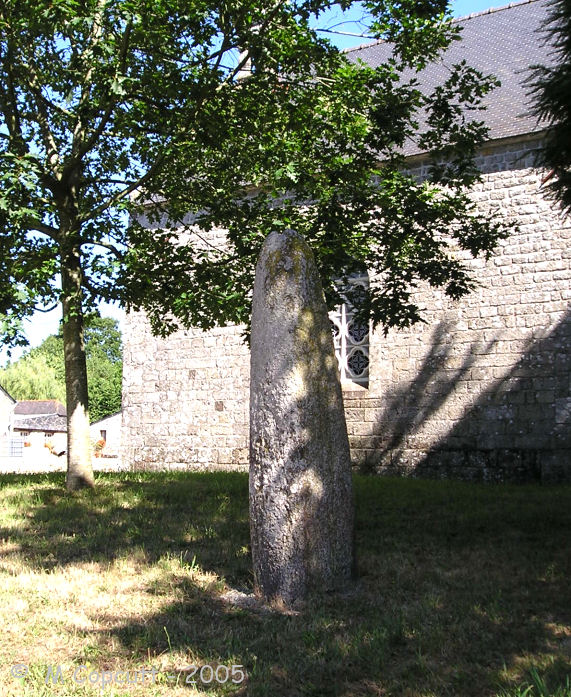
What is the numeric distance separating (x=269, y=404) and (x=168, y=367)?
11.5 m

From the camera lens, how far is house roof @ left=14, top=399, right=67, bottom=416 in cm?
5153

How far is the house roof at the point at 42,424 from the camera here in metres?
46.9

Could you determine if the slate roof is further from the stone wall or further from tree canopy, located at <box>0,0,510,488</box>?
tree canopy, located at <box>0,0,510,488</box>

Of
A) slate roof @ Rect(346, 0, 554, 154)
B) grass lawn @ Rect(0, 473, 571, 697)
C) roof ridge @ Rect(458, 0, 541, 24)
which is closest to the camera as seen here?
grass lawn @ Rect(0, 473, 571, 697)

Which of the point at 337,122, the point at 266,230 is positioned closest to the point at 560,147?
the point at 337,122

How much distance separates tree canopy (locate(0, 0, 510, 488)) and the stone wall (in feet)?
9.83

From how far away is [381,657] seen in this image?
3.73 metres

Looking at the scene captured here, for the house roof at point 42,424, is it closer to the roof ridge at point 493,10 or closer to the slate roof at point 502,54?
the slate roof at point 502,54

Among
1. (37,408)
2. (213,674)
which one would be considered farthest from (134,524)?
(37,408)

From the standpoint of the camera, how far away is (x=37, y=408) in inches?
2045

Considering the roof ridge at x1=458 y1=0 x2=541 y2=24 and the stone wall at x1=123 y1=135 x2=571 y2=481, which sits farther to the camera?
the roof ridge at x1=458 y1=0 x2=541 y2=24

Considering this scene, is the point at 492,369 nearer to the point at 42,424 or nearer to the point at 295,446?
the point at 295,446

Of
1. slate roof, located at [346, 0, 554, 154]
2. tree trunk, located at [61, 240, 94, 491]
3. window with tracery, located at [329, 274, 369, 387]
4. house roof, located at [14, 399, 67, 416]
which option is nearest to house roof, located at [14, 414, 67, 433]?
house roof, located at [14, 399, 67, 416]

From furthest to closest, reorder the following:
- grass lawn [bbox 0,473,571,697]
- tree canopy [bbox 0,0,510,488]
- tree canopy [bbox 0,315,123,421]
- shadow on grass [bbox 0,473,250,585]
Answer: tree canopy [bbox 0,315,123,421] → tree canopy [bbox 0,0,510,488] → shadow on grass [bbox 0,473,250,585] → grass lawn [bbox 0,473,571,697]
